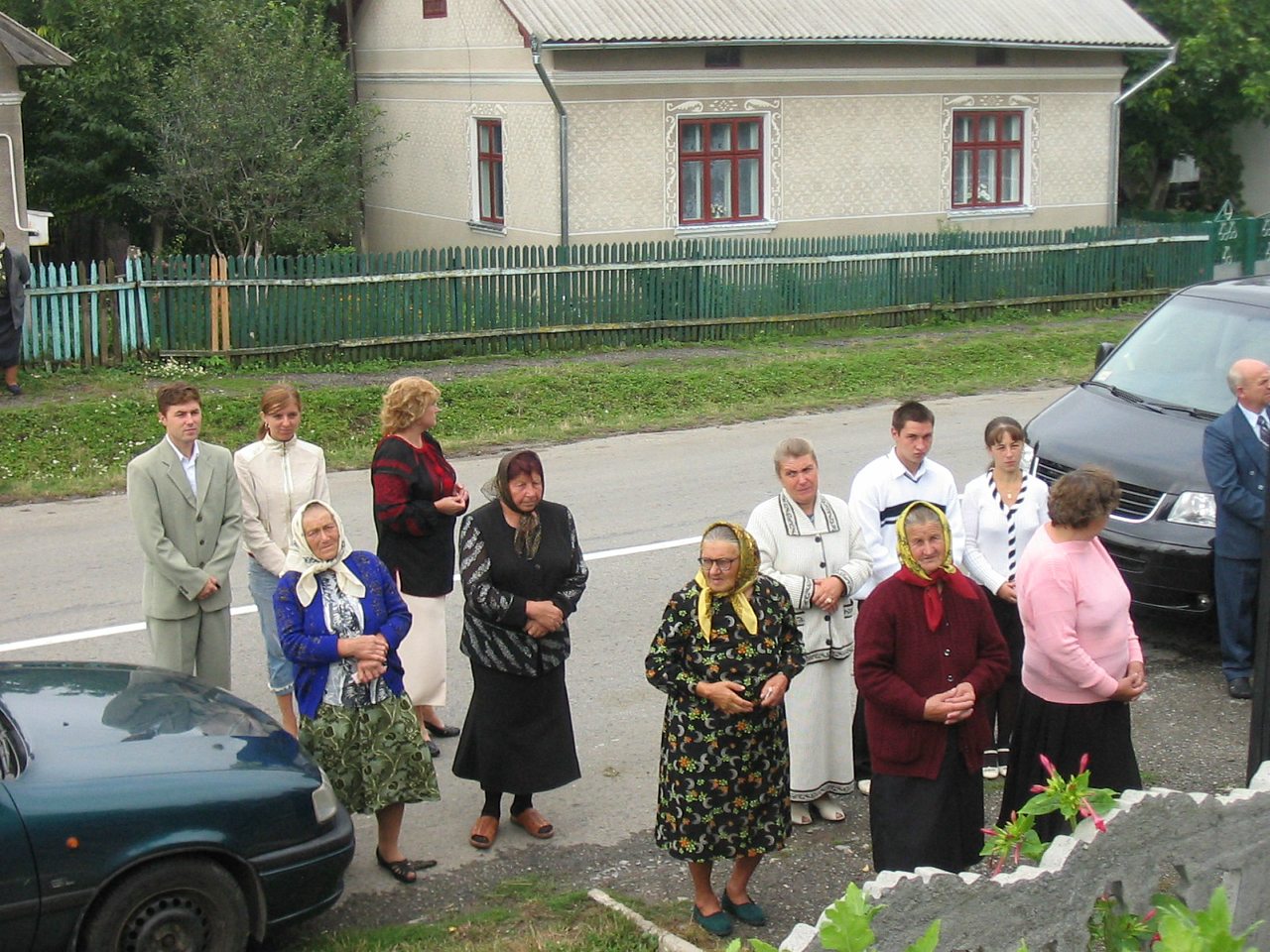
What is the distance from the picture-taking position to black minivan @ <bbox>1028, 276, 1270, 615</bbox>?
9.01 metres

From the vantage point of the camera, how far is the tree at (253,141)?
2361 cm

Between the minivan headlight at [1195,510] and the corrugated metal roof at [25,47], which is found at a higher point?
the corrugated metal roof at [25,47]

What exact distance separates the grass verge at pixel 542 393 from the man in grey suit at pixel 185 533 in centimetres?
640

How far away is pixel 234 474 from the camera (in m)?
7.43

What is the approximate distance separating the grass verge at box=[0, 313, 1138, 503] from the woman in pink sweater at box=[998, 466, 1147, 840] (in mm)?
8988

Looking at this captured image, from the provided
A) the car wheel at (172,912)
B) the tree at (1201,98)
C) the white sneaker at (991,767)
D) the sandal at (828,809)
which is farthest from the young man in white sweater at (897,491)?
the tree at (1201,98)

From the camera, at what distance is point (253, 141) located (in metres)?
23.9

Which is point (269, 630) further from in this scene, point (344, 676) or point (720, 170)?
point (720, 170)

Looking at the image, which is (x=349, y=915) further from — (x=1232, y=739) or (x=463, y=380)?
(x=463, y=380)

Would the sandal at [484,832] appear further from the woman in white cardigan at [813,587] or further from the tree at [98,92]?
the tree at [98,92]

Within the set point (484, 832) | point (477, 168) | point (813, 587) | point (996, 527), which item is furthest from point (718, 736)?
point (477, 168)

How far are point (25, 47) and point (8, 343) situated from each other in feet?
20.5

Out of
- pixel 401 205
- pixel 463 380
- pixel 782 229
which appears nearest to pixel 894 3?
pixel 782 229

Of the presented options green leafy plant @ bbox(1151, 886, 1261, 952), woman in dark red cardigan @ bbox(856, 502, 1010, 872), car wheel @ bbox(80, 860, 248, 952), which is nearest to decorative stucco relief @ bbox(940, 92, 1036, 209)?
woman in dark red cardigan @ bbox(856, 502, 1010, 872)
